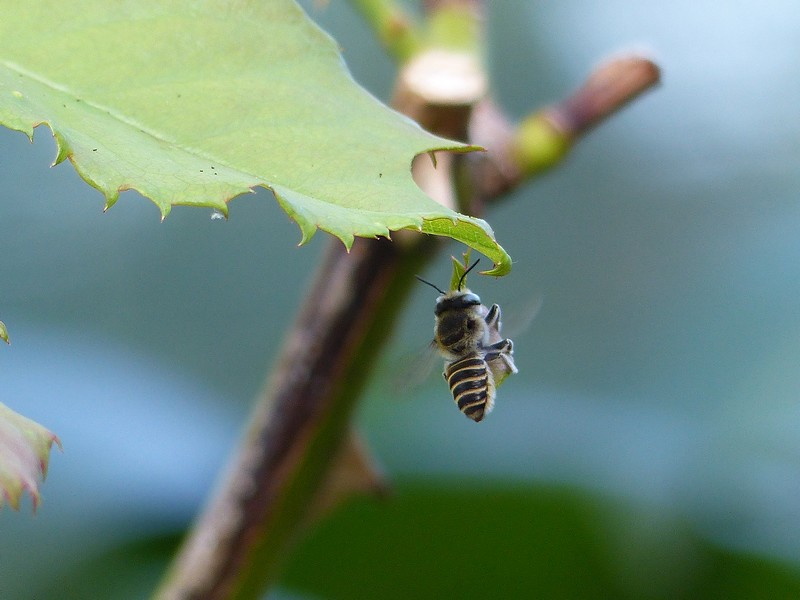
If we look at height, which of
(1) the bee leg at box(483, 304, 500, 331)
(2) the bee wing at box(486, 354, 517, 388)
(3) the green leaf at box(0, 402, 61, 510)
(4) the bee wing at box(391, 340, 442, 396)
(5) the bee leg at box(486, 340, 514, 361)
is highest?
(1) the bee leg at box(483, 304, 500, 331)

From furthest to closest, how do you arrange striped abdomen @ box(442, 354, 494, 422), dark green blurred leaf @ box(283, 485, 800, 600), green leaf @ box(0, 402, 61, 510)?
dark green blurred leaf @ box(283, 485, 800, 600) → striped abdomen @ box(442, 354, 494, 422) → green leaf @ box(0, 402, 61, 510)

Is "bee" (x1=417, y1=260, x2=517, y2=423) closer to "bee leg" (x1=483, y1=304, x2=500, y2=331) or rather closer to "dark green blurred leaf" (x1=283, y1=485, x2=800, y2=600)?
"bee leg" (x1=483, y1=304, x2=500, y2=331)

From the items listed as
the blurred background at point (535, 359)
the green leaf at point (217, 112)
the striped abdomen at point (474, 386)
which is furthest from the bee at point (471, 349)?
the blurred background at point (535, 359)

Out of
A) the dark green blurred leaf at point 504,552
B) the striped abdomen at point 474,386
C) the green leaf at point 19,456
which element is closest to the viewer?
the green leaf at point 19,456

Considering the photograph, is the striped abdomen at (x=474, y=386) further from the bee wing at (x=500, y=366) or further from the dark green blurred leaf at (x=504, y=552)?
the dark green blurred leaf at (x=504, y=552)

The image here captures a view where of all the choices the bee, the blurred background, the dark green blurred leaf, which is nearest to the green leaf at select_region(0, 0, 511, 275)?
the bee

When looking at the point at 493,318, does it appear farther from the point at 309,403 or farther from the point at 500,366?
the point at 309,403

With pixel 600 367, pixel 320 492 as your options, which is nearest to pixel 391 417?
pixel 600 367
